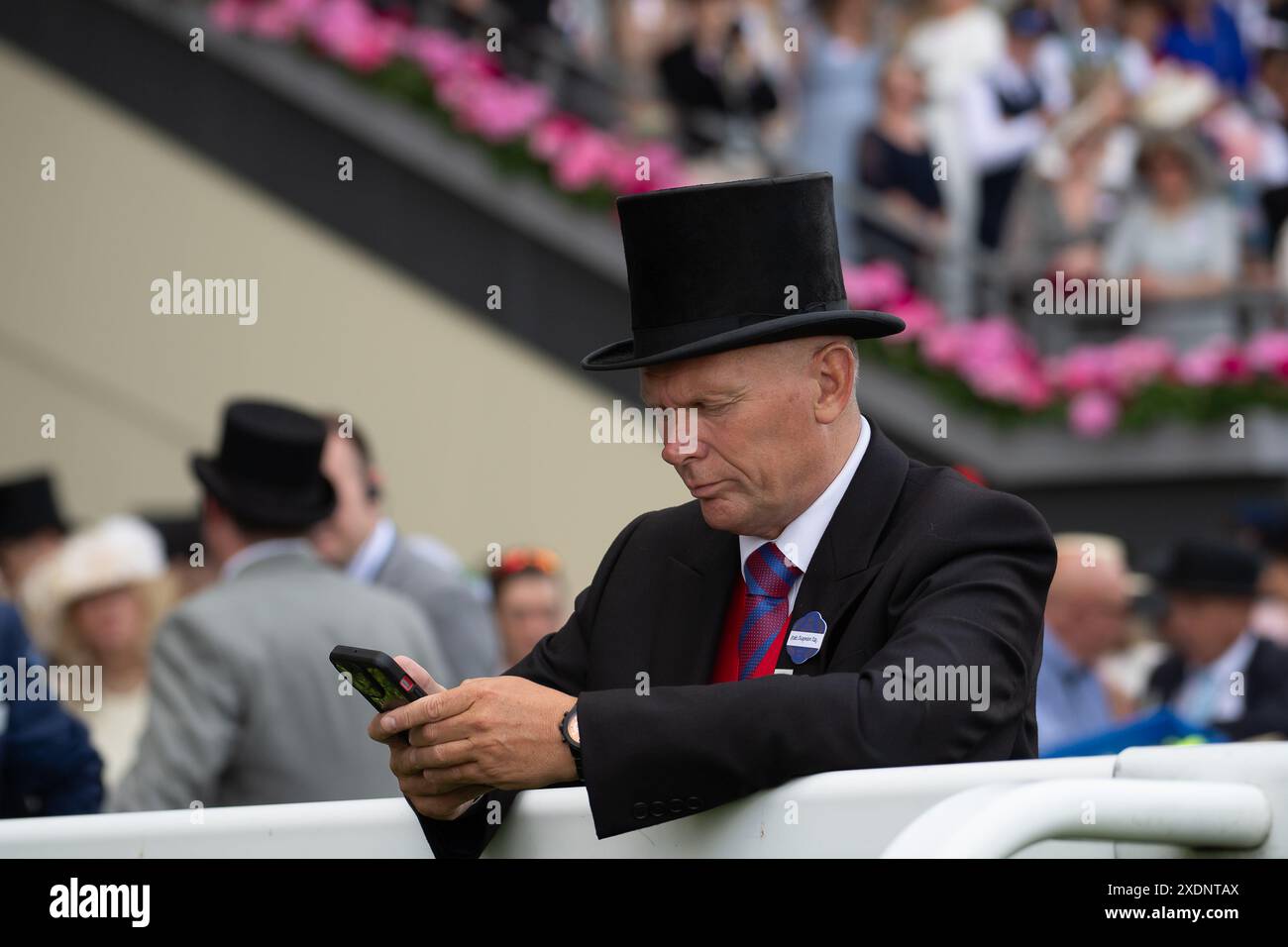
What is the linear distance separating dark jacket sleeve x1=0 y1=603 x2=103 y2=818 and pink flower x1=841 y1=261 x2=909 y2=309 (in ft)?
20.9

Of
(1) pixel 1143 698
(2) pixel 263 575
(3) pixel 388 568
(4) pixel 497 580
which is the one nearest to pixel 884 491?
(2) pixel 263 575

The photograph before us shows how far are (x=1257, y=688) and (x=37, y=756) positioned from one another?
4.30m

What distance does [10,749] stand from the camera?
4.28 metres

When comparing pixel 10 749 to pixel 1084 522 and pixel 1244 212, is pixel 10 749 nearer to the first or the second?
pixel 1084 522

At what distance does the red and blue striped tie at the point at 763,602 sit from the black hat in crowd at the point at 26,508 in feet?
20.5

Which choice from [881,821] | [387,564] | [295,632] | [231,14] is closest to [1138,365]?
[231,14]

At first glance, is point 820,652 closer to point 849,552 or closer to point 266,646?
point 849,552

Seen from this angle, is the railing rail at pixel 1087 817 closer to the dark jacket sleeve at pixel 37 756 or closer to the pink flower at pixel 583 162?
the dark jacket sleeve at pixel 37 756

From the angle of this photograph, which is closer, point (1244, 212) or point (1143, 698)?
point (1143, 698)

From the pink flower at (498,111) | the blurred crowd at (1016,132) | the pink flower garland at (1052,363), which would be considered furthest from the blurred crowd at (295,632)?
the pink flower at (498,111)

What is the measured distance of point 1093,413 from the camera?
1049 cm

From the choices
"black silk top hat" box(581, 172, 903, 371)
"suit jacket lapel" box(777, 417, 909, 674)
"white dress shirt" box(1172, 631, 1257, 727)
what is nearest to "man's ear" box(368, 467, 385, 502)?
"white dress shirt" box(1172, 631, 1257, 727)

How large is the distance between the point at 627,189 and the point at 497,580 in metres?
4.12

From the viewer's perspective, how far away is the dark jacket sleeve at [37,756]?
4281mm
